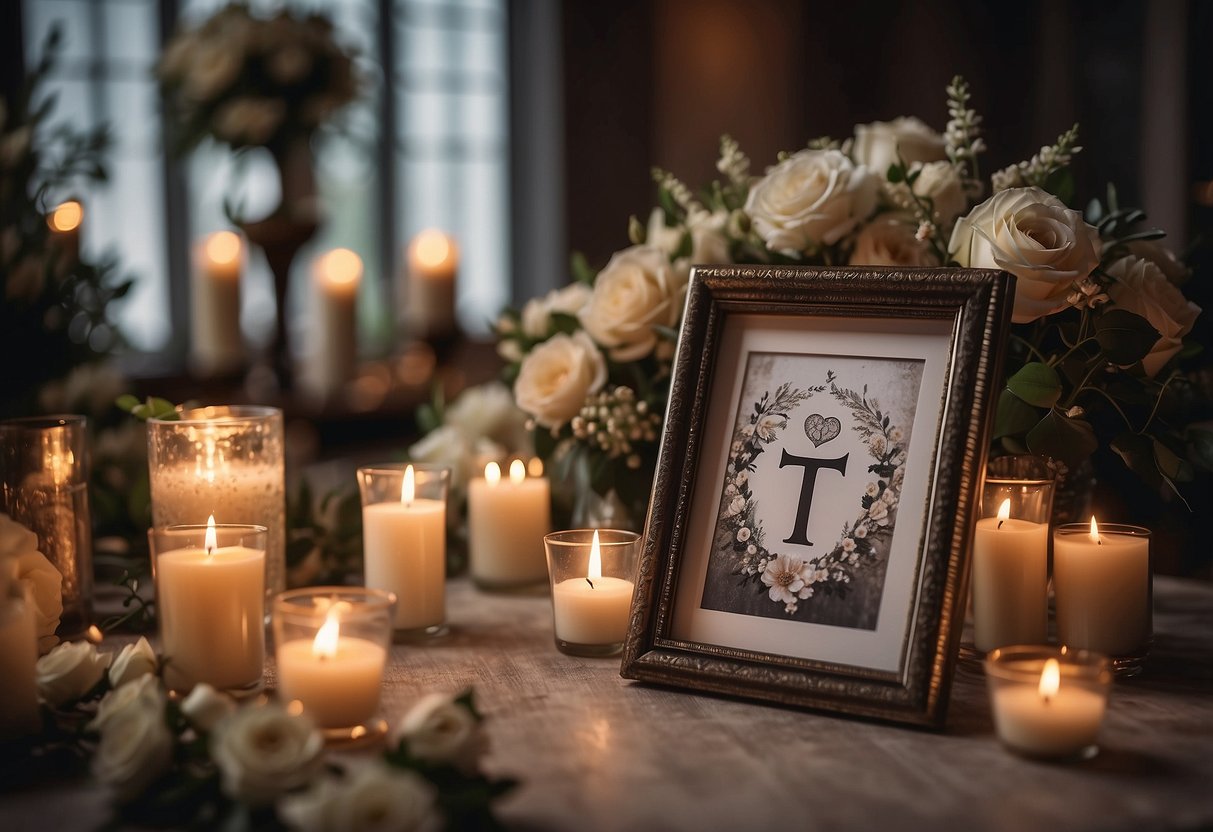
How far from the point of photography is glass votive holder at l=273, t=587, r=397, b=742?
86cm

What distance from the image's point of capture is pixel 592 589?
3.62ft

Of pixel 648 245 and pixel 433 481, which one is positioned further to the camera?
pixel 648 245

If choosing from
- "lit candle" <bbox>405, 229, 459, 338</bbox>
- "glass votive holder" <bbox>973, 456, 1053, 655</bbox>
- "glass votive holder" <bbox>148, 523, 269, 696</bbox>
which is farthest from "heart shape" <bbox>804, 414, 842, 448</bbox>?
"lit candle" <bbox>405, 229, 459, 338</bbox>

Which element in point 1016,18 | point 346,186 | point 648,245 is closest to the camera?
point 648,245

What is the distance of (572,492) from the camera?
1.55 m

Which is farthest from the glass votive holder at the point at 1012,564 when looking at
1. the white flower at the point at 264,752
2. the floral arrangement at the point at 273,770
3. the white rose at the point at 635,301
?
the white flower at the point at 264,752

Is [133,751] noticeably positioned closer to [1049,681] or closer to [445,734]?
[445,734]

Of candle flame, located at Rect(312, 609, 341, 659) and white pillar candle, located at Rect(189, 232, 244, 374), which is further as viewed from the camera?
white pillar candle, located at Rect(189, 232, 244, 374)

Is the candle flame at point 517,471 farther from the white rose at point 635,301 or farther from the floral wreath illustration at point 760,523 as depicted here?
the floral wreath illustration at point 760,523

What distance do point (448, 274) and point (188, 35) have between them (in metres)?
0.78

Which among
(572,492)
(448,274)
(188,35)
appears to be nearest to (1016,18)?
(448,274)

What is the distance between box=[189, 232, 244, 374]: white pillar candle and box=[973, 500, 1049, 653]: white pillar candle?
72.0 inches

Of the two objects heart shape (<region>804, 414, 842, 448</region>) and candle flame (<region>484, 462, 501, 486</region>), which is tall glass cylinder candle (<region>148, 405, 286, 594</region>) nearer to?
candle flame (<region>484, 462, 501, 486</region>)

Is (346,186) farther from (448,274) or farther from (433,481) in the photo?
(433,481)
